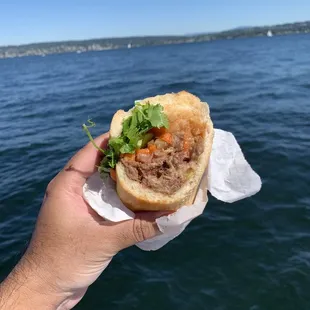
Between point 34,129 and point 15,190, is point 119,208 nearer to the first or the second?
point 15,190

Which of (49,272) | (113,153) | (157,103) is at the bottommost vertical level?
(49,272)

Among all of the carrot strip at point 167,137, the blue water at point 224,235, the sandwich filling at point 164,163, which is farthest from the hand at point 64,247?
the blue water at point 224,235

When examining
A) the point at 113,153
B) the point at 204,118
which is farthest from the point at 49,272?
the point at 204,118

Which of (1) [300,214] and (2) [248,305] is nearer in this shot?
(2) [248,305]

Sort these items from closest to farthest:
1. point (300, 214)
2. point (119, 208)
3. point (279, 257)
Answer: point (119, 208)
point (279, 257)
point (300, 214)

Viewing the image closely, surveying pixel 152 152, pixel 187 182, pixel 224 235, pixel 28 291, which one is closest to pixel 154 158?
pixel 152 152

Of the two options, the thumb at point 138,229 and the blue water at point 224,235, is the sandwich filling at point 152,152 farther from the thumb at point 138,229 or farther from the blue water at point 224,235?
the blue water at point 224,235

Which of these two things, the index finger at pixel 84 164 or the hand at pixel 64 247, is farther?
the index finger at pixel 84 164
